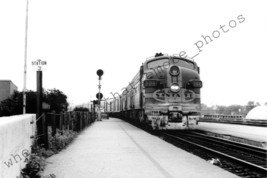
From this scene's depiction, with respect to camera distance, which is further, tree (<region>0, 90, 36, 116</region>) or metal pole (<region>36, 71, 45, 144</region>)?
tree (<region>0, 90, 36, 116</region>)

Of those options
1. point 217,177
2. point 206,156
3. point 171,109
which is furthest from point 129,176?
point 171,109

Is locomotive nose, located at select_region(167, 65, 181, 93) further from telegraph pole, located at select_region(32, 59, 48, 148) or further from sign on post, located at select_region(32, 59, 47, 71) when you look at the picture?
sign on post, located at select_region(32, 59, 47, 71)

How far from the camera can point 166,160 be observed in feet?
25.8

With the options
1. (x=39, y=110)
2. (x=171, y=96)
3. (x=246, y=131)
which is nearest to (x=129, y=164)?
(x=39, y=110)

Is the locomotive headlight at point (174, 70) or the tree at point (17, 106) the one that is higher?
the locomotive headlight at point (174, 70)

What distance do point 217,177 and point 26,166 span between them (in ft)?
11.5

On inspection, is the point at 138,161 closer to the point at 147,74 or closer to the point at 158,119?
the point at 158,119

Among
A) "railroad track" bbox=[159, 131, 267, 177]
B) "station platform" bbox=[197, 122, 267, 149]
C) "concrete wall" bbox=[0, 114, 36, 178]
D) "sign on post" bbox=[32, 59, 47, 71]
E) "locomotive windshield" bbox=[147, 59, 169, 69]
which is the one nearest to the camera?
"concrete wall" bbox=[0, 114, 36, 178]

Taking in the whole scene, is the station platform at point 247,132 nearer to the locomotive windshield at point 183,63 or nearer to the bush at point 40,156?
the locomotive windshield at point 183,63

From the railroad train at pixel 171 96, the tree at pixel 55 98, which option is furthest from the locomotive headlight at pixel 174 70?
the tree at pixel 55 98

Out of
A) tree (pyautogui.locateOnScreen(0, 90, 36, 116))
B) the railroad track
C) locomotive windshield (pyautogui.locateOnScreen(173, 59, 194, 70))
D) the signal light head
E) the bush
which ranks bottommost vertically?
the railroad track

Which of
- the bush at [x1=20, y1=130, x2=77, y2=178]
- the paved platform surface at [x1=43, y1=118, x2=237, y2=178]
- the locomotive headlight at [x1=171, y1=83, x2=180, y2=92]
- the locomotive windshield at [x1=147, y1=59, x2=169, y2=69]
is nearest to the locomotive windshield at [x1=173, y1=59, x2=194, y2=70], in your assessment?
the locomotive windshield at [x1=147, y1=59, x2=169, y2=69]

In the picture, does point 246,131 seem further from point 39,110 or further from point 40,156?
point 40,156

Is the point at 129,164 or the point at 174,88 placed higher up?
the point at 174,88
